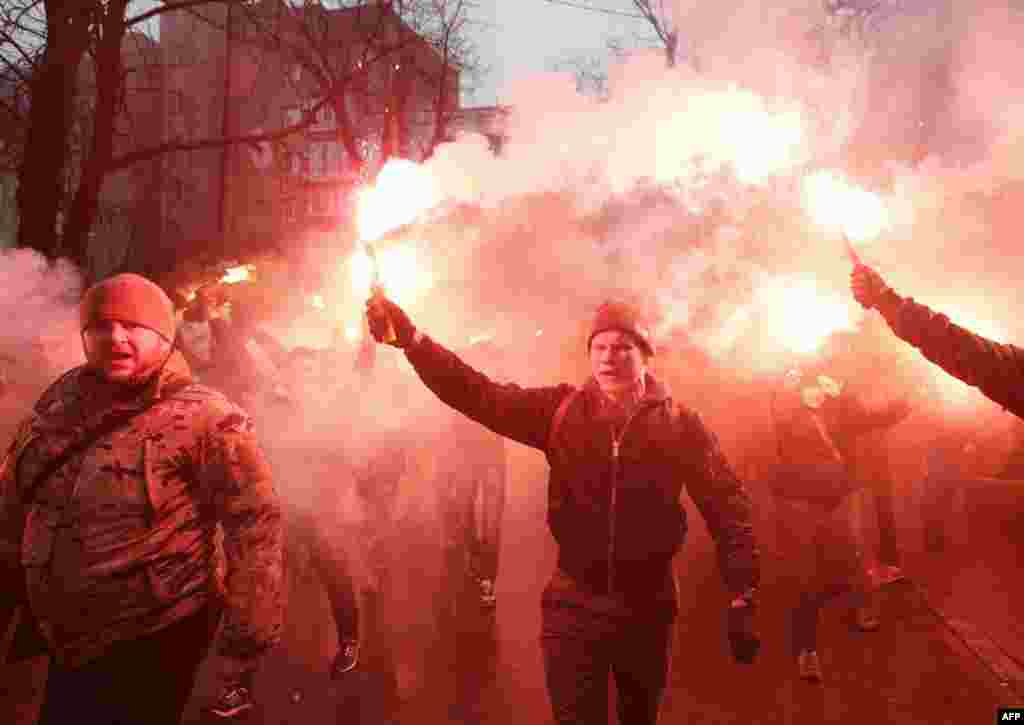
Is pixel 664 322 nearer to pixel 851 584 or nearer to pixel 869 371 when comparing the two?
pixel 869 371

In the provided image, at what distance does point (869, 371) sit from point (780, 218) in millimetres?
4068

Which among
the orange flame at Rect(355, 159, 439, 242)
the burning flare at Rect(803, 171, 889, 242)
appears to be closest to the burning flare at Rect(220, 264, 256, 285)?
the orange flame at Rect(355, 159, 439, 242)

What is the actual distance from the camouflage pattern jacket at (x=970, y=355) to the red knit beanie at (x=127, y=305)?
8.77 ft

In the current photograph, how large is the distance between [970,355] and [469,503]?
13.5ft

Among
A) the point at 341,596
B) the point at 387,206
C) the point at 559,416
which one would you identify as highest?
the point at 387,206

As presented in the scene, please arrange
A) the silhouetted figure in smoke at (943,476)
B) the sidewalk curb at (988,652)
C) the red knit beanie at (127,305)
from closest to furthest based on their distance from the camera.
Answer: the red knit beanie at (127,305)
the sidewalk curb at (988,652)
the silhouetted figure in smoke at (943,476)

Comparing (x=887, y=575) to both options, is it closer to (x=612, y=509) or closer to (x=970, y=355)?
(x=970, y=355)

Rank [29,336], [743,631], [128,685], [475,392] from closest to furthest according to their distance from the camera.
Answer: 1. [128,685]
2. [743,631]
3. [475,392]
4. [29,336]

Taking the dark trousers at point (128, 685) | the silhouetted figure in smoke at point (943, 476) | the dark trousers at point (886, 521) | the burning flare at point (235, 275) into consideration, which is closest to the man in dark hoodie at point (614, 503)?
the dark trousers at point (128, 685)

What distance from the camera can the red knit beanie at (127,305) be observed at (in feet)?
8.81

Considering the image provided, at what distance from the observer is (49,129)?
825 centimetres

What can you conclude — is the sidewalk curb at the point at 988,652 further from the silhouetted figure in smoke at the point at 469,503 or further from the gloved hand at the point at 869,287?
the silhouetted figure in smoke at the point at 469,503

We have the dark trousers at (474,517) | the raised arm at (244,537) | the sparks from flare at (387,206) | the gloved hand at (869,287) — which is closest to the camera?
the raised arm at (244,537)

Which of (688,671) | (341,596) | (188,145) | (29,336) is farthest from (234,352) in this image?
(188,145)
